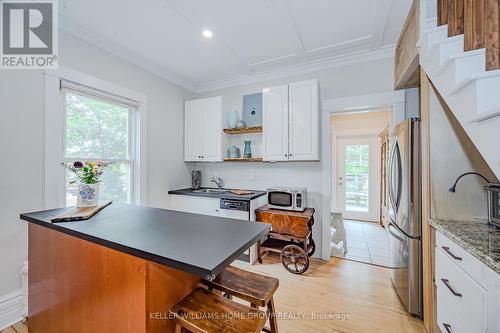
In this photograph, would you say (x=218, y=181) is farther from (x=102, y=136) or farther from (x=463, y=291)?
(x=463, y=291)

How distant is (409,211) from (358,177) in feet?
11.4

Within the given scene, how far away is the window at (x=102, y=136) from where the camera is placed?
2.17 meters

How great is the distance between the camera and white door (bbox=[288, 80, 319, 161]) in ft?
8.58

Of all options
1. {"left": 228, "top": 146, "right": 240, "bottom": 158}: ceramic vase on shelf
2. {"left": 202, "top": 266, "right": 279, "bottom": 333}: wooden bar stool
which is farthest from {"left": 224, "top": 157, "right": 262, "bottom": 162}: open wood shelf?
{"left": 202, "top": 266, "right": 279, "bottom": 333}: wooden bar stool

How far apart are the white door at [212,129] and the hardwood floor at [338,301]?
1.68m

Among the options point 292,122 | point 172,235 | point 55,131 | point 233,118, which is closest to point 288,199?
point 292,122

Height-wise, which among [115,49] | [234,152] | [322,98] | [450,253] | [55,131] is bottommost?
[450,253]

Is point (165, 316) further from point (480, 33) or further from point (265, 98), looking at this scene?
point (265, 98)

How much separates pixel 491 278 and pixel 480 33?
128cm

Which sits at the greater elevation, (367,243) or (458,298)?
(458,298)

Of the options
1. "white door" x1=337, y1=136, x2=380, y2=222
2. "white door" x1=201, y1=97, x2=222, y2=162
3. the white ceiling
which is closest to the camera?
the white ceiling

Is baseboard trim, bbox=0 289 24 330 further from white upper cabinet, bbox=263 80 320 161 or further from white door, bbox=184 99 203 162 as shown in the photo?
white upper cabinet, bbox=263 80 320 161

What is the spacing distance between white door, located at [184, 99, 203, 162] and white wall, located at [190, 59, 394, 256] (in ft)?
1.28

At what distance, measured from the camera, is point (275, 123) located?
285cm
